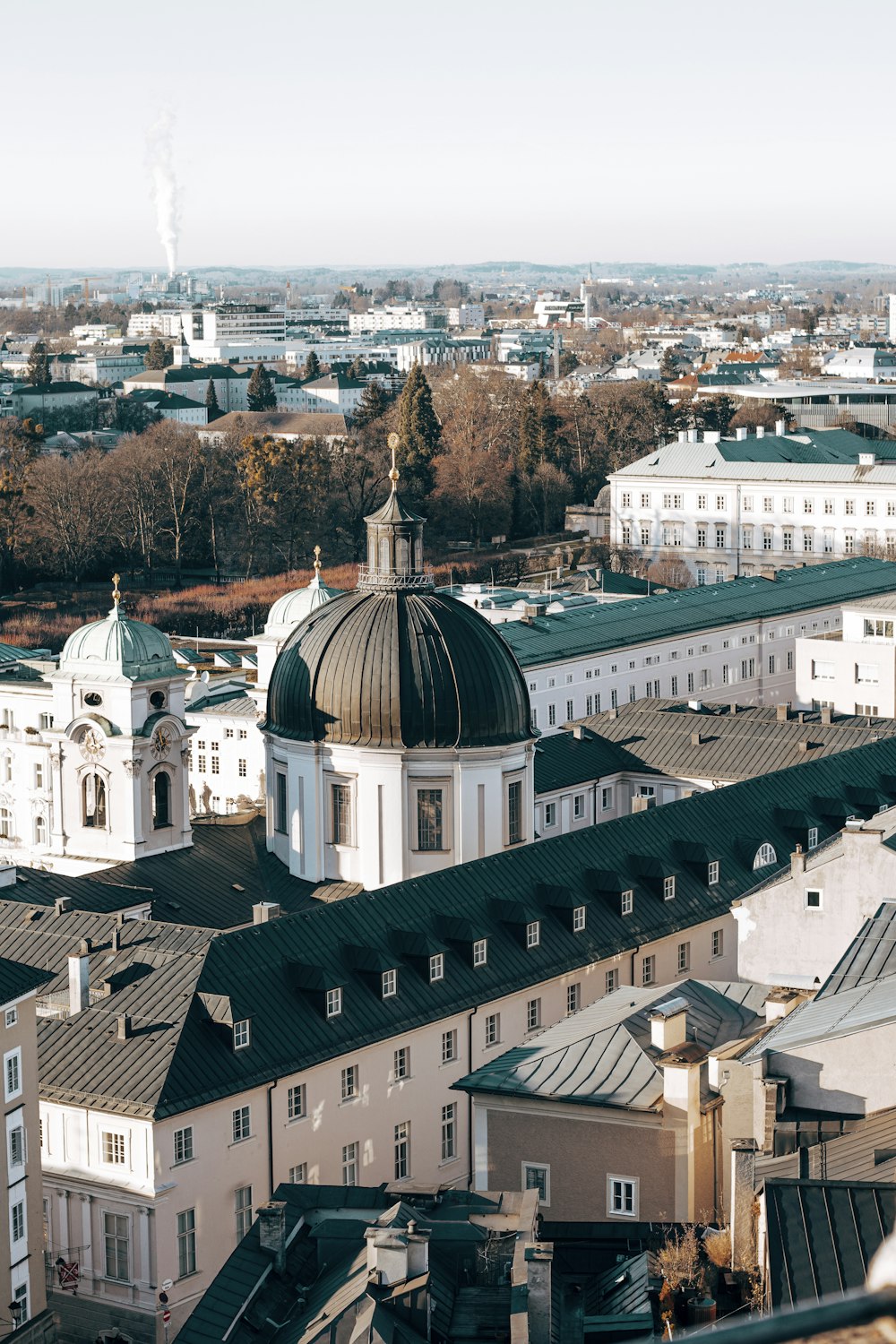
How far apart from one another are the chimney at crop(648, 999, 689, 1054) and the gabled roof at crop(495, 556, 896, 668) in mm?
44440

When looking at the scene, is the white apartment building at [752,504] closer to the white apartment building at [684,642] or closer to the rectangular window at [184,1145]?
the white apartment building at [684,642]

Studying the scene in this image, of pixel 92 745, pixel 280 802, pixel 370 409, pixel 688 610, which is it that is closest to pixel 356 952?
pixel 280 802

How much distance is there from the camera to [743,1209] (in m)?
28.3

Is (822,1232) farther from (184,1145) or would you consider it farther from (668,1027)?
(184,1145)

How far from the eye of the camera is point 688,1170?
35.1 meters

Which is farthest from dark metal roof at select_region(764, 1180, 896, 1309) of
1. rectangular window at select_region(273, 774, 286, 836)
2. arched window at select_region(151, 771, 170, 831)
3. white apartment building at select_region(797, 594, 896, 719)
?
white apartment building at select_region(797, 594, 896, 719)

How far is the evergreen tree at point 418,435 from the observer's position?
476 ft

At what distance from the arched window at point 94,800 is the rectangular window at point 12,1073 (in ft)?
63.4

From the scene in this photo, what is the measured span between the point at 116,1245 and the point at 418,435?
111 metres

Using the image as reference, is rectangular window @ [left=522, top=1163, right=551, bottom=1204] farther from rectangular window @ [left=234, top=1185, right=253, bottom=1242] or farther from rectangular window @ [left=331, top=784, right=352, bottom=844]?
rectangular window @ [left=331, top=784, right=352, bottom=844]

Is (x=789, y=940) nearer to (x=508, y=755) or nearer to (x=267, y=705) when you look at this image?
(x=508, y=755)

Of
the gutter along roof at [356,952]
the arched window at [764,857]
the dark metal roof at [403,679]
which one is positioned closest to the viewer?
the gutter along roof at [356,952]

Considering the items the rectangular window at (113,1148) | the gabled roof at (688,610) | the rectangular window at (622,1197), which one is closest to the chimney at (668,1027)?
the rectangular window at (622,1197)

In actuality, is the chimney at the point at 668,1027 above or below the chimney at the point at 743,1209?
below
